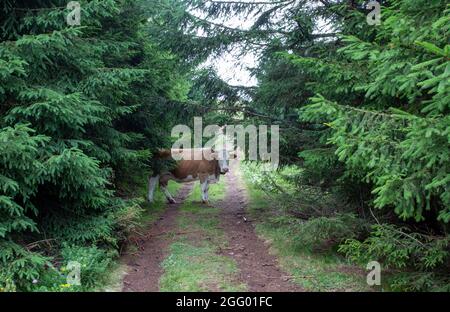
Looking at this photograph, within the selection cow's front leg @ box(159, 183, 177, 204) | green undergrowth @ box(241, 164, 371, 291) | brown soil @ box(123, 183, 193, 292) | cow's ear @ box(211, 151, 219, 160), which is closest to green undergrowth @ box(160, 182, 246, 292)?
brown soil @ box(123, 183, 193, 292)

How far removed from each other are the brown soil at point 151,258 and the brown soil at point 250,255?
1.43 meters

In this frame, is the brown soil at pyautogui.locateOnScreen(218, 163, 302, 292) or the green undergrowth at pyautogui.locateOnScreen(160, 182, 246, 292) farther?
the brown soil at pyautogui.locateOnScreen(218, 163, 302, 292)

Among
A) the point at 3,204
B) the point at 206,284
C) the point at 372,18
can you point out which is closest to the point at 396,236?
the point at 206,284

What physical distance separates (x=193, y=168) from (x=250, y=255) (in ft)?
19.0

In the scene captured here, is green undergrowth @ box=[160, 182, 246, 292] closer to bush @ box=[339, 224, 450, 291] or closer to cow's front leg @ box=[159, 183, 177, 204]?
cow's front leg @ box=[159, 183, 177, 204]

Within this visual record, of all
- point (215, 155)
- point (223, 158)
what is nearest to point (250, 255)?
point (223, 158)

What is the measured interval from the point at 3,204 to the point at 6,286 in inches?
48.9

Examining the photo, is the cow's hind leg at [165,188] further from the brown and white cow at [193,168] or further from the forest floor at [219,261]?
the forest floor at [219,261]

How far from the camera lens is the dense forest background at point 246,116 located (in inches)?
200

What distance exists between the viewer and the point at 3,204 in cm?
595

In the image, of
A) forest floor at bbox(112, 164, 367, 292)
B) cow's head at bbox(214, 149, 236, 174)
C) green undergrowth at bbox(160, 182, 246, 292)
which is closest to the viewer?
green undergrowth at bbox(160, 182, 246, 292)

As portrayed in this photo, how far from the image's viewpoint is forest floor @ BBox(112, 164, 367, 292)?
21.5 feet

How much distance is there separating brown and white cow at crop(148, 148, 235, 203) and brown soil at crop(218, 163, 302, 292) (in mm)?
1118
